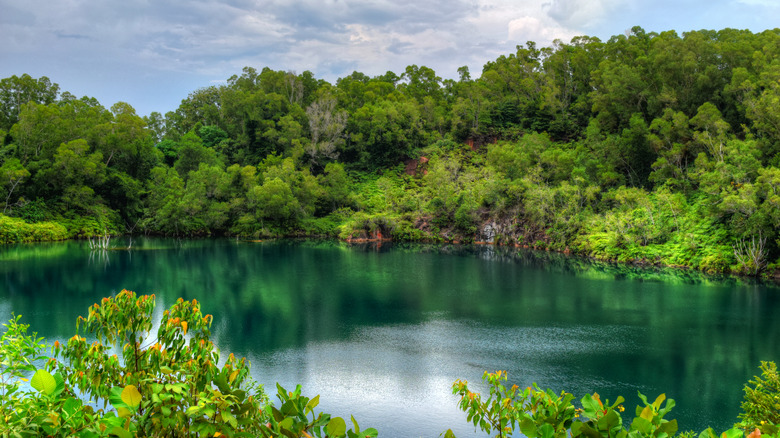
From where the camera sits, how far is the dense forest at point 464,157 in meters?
28.4

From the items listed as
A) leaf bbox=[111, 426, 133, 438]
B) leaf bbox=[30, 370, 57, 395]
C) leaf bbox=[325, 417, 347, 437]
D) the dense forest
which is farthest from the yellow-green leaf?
the dense forest

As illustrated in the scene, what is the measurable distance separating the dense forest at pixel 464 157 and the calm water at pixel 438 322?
16.9 feet

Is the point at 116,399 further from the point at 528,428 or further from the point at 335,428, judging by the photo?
the point at 528,428

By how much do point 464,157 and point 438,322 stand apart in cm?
3544

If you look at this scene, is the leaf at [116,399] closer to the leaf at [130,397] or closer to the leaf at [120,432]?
the leaf at [130,397]

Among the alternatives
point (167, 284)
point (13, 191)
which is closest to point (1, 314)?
point (167, 284)

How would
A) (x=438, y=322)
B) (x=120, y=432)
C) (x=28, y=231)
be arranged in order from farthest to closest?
(x=28, y=231)
(x=438, y=322)
(x=120, y=432)

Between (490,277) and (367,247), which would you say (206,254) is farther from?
(490,277)

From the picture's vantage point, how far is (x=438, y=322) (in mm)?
16875

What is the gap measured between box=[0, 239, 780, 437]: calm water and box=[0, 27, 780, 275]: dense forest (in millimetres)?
5143

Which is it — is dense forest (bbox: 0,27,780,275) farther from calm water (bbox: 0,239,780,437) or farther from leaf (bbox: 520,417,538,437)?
leaf (bbox: 520,417,538,437)

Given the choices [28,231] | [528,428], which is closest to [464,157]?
[28,231]

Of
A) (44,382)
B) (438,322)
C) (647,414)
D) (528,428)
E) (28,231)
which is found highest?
(44,382)

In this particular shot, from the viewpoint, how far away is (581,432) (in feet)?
8.35
